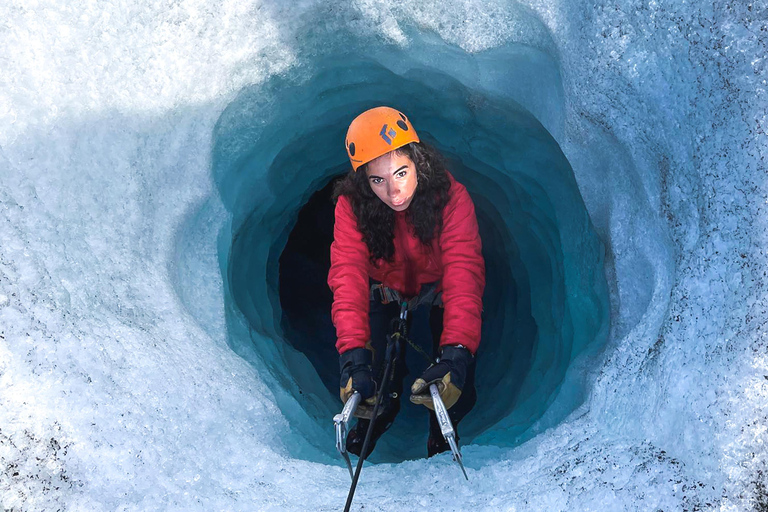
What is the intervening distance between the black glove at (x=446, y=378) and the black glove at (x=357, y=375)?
197 mm

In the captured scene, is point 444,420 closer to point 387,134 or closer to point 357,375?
point 357,375

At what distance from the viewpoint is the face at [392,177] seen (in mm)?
2328

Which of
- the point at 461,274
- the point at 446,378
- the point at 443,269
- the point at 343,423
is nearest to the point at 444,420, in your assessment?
the point at 446,378

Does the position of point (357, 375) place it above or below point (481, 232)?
below

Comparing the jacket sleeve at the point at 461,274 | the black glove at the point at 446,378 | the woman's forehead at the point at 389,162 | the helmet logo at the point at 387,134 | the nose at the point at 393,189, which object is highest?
the helmet logo at the point at 387,134

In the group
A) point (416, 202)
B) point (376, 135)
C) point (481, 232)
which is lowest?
point (416, 202)

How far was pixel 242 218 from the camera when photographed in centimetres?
327

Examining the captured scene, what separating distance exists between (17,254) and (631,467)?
2209mm

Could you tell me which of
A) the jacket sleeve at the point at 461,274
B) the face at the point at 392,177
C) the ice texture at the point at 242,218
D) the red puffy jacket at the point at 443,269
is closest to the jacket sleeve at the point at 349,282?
the red puffy jacket at the point at 443,269

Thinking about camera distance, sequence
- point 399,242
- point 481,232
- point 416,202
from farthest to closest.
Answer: point 481,232, point 399,242, point 416,202

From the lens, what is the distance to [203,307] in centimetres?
265

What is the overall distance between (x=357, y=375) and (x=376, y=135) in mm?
1030

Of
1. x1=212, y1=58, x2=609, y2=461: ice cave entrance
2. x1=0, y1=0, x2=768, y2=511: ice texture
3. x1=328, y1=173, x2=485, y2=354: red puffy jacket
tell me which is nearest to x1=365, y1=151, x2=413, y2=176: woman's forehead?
x1=328, y1=173, x2=485, y2=354: red puffy jacket

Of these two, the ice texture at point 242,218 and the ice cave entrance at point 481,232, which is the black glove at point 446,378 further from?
the ice cave entrance at point 481,232
